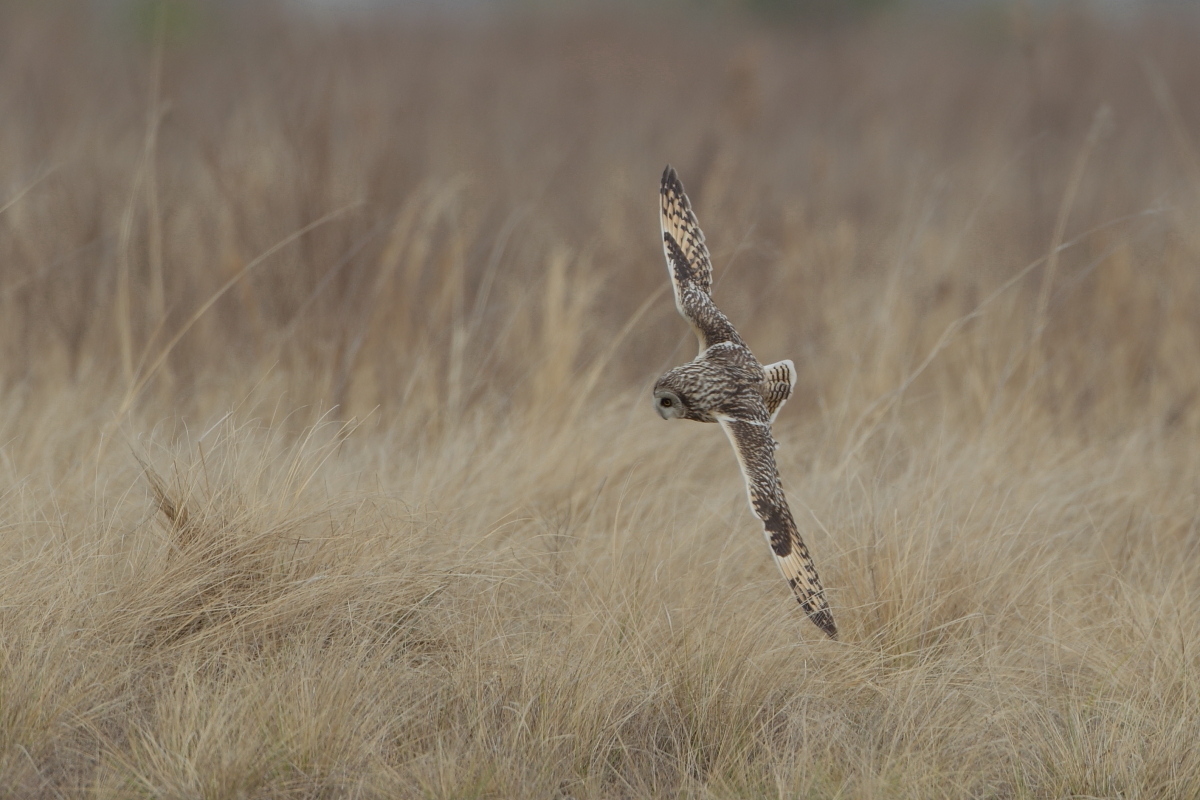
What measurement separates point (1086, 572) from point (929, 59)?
34.6 ft

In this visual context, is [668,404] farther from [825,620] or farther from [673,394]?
[825,620]

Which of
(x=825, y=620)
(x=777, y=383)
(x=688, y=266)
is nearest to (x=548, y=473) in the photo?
(x=688, y=266)

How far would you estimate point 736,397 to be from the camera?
8.12 feet

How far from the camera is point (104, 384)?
14.3ft

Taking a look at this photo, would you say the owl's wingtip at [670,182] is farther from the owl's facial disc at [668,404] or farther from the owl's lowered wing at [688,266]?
the owl's facial disc at [668,404]

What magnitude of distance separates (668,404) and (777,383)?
326 mm

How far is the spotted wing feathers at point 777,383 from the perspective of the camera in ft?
8.67

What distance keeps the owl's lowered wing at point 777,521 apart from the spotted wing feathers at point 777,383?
0.23 m

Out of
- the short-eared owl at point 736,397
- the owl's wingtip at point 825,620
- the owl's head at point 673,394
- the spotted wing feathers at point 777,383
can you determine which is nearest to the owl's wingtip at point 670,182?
the short-eared owl at point 736,397

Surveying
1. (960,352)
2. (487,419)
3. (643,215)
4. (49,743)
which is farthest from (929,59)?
(49,743)

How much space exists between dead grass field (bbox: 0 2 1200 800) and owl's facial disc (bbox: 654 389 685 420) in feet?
1.75

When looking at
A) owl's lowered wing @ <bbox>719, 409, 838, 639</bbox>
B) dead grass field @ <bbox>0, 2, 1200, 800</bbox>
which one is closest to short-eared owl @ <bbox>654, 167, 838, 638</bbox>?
owl's lowered wing @ <bbox>719, 409, 838, 639</bbox>

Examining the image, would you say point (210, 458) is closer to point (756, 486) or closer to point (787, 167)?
point (756, 486)

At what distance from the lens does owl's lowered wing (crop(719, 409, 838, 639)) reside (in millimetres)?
2285
